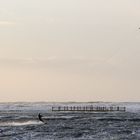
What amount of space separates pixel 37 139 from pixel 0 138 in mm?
4485

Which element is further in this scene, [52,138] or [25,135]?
[25,135]

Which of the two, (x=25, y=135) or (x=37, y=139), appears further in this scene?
(x=25, y=135)

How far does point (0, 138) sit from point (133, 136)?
51.2ft

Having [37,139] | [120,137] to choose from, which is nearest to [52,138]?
[37,139]

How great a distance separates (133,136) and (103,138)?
435cm

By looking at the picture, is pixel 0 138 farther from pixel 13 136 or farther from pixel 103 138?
pixel 103 138

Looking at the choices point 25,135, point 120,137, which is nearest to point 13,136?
point 25,135

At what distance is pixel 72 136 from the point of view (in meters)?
68.6

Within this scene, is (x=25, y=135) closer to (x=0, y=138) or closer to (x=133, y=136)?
(x=0, y=138)

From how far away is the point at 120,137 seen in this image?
217 ft

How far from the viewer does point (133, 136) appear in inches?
2655

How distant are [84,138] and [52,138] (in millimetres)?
3691

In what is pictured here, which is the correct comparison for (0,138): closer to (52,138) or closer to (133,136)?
(52,138)

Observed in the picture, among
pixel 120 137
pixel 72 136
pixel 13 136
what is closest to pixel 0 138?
pixel 13 136
